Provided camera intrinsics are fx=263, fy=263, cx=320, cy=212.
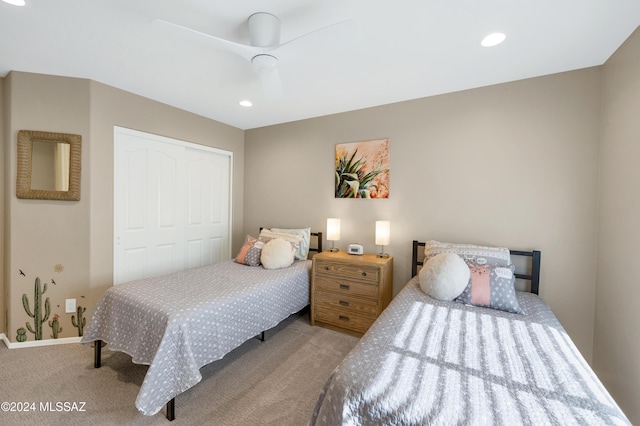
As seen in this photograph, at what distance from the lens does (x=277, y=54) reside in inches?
65.7

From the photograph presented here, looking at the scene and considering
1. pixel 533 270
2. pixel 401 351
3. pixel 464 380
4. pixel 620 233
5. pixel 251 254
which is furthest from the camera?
pixel 251 254

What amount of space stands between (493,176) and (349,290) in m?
1.73

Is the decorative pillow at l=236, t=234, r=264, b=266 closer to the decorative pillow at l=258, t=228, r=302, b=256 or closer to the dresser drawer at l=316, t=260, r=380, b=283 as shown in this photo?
the decorative pillow at l=258, t=228, r=302, b=256

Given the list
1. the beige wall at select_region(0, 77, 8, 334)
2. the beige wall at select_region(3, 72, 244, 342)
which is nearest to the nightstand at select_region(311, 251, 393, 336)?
the beige wall at select_region(3, 72, 244, 342)

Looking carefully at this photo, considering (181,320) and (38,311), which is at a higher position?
(181,320)

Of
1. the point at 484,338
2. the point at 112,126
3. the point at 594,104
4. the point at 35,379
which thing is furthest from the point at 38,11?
the point at 594,104

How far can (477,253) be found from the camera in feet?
7.36

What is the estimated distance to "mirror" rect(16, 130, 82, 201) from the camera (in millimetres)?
2355

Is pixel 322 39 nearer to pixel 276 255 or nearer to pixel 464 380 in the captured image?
pixel 464 380

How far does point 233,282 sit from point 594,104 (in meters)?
3.29

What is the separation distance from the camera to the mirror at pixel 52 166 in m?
2.36

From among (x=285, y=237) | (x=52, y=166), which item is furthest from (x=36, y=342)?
(x=285, y=237)

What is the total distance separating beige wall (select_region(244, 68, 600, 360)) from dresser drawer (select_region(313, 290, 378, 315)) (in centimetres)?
49

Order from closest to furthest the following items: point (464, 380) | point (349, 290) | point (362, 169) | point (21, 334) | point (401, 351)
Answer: point (464, 380) → point (401, 351) → point (21, 334) → point (349, 290) → point (362, 169)
